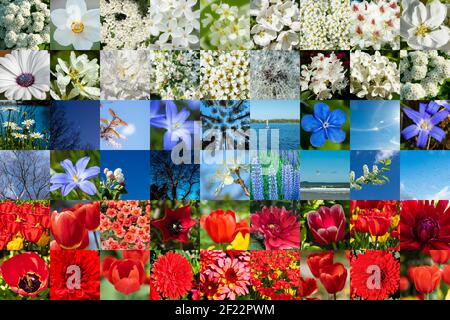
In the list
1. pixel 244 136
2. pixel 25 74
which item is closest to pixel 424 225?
pixel 244 136

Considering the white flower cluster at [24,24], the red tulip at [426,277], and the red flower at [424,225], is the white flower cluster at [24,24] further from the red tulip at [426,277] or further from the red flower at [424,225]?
the red tulip at [426,277]

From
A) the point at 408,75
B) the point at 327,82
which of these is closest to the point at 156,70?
the point at 327,82

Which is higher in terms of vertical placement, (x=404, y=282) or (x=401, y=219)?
(x=401, y=219)

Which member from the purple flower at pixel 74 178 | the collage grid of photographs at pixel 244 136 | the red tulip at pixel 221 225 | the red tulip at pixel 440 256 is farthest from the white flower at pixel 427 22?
the purple flower at pixel 74 178

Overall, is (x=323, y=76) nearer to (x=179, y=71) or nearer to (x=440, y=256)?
(x=179, y=71)

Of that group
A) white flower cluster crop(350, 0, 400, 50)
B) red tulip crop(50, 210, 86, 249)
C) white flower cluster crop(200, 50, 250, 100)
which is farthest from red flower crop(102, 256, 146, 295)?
white flower cluster crop(350, 0, 400, 50)

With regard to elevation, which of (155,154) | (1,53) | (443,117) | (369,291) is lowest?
(369,291)

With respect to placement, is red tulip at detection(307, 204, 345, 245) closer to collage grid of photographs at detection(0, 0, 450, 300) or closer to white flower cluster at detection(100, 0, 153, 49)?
collage grid of photographs at detection(0, 0, 450, 300)

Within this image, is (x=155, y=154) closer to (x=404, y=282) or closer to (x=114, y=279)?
(x=114, y=279)
